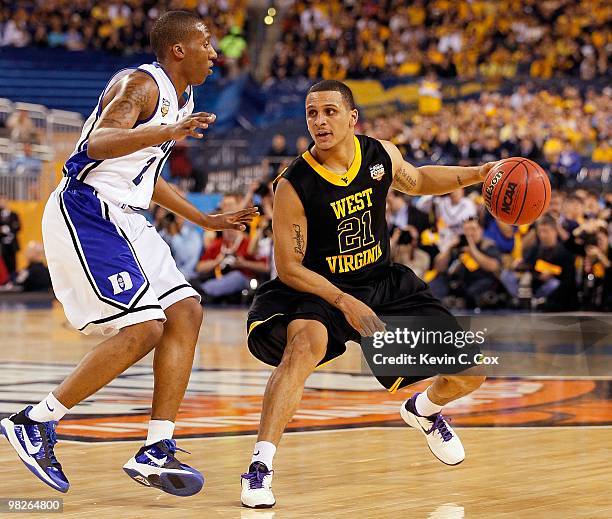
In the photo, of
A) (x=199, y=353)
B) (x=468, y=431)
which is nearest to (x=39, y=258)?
(x=199, y=353)

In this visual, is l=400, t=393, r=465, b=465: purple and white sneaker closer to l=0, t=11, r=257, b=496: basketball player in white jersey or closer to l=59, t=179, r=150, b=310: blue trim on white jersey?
l=0, t=11, r=257, b=496: basketball player in white jersey

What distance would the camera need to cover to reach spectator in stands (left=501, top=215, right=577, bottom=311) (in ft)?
51.5

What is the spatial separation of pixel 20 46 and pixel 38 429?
→ 957 inches

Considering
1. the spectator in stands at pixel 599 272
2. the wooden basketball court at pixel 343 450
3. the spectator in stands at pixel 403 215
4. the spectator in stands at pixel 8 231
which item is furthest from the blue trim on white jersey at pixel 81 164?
the spectator in stands at pixel 8 231

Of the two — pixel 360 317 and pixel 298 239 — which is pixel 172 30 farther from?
pixel 360 317

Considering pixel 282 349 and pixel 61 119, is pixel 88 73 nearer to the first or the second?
pixel 61 119

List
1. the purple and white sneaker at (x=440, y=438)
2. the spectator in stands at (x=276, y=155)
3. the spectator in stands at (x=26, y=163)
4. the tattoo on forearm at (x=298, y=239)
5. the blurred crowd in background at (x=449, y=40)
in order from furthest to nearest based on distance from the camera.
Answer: the blurred crowd in background at (x=449, y=40)
the spectator in stands at (x=26, y=163)
the spectator in stands at (x=276, y=155)
the purple and white sneaker at (x=440, y=438)
the tattoo on forearm at (x=298, y=239)

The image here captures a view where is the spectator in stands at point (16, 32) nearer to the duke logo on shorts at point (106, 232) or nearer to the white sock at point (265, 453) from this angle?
the duke logo on shorts at point (106, 232)

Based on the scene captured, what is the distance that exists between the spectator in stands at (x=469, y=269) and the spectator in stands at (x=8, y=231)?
724 cm

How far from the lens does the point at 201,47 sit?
5871 millimetres

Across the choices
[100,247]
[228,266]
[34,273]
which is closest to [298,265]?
[100,247]

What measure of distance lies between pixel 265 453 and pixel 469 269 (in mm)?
11354

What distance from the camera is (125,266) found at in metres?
5.58

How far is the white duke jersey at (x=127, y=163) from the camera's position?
5.68 meters
